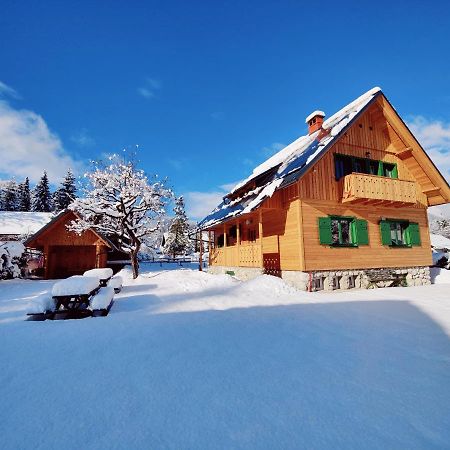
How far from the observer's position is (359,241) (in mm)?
14125

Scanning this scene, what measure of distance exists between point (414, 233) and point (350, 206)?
4873 mm

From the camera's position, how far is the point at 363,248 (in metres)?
14.3

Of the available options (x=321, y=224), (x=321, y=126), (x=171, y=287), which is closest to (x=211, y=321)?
(x=171, y=287)

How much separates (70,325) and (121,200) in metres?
11.6

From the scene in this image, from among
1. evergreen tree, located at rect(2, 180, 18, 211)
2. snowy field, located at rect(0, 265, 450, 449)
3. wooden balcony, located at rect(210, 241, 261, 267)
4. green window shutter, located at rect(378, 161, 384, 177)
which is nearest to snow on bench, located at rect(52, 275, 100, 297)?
snowy field, located at rect(0, 265, 450, 449)

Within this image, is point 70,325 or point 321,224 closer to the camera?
point 70,325

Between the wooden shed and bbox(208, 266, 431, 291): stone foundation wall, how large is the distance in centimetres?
1238

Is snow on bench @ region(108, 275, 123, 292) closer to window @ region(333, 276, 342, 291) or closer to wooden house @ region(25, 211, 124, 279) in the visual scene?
wooden house @ region(25, 211, 124, 279)

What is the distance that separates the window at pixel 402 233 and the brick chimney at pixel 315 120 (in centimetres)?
708

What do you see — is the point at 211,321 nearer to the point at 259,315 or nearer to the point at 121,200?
the point at 259,315

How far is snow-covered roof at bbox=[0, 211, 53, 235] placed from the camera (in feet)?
99.5

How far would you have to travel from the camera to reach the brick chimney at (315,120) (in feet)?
57.5

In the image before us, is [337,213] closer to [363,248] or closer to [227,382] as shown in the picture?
[363,248]

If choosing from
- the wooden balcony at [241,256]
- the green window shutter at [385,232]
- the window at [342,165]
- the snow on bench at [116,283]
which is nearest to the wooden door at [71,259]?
the wooden balcony at [241,256]
